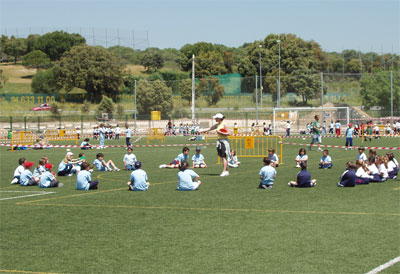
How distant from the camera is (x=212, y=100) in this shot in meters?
67.4

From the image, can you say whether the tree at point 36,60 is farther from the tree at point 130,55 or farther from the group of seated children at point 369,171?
the group of seated children at point 369,171

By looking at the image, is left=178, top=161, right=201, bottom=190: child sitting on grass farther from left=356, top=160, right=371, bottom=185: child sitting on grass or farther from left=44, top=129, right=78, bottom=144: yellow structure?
left=44, top=129, right=78, bottom=144: yellow structure

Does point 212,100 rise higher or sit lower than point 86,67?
lower

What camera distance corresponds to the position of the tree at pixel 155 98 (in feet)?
229

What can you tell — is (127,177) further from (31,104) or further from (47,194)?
(31,104)

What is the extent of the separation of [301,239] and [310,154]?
21.1 meters

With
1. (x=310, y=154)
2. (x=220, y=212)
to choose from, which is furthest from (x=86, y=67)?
(x=220, y=212)

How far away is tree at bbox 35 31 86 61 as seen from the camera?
121 metres

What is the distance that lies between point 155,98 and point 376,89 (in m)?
26.8

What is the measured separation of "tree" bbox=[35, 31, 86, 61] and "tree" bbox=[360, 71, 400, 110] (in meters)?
69.0

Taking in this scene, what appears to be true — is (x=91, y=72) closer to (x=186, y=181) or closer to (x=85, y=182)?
(x=85, y=182)

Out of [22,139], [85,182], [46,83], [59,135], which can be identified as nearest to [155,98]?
[59,135]

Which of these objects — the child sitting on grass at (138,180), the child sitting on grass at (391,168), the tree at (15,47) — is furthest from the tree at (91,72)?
the child sitting on grass at (391,168)

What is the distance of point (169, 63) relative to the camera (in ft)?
427
